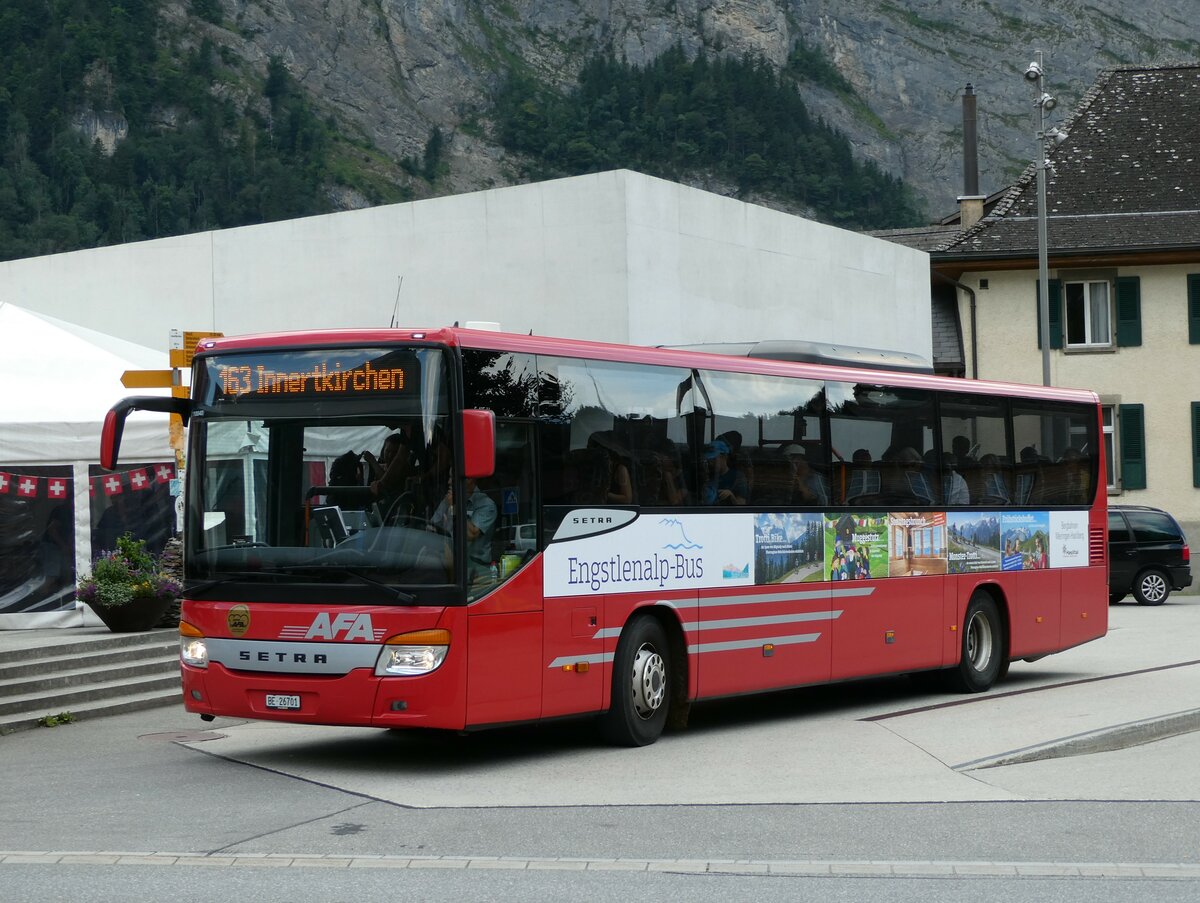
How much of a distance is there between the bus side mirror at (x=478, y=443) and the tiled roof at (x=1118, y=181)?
3494 centimetres

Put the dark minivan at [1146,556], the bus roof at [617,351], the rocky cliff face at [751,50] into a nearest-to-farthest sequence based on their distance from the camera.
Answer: the bus roof at [617,351] → the dark minivan at [1146,556] → the rocky cliff face at [751,50]

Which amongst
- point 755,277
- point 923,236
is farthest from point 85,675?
point 923,236

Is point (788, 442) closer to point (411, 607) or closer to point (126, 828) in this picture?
point (411, 607)

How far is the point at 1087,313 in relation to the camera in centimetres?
4356

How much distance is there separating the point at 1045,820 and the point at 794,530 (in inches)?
186

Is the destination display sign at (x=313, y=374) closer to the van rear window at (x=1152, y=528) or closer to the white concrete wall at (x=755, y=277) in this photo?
the white concrete wall at (x=755, y=277)

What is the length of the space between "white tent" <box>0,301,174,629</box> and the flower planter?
4.56 feet

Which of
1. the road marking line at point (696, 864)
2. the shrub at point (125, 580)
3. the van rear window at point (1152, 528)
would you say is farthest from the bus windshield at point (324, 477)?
the van rear window at point (1152, 528)

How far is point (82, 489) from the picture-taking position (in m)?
18.2

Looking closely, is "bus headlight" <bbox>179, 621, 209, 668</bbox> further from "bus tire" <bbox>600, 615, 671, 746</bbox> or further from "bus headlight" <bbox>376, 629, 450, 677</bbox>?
"bus tire" <bbox>600, 615, 671, 746</bbox>

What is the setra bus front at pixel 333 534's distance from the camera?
10164 mm

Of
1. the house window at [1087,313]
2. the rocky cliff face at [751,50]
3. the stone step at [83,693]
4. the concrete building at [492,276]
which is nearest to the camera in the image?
the stone step at [83,693]

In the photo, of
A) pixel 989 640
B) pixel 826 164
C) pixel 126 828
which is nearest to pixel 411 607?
pixel 126 828

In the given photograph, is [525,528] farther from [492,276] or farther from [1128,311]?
[1128,311]
